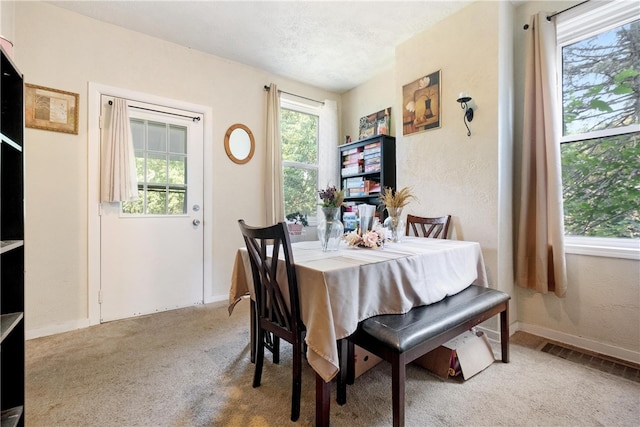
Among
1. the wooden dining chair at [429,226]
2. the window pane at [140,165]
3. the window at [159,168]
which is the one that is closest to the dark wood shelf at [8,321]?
the window at [159,168]

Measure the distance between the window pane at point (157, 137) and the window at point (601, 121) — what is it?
11.6 ft

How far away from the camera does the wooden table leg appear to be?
1.25m

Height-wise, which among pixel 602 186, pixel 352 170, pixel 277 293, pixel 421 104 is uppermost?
pixel 421 104

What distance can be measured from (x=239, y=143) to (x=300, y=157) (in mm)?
879

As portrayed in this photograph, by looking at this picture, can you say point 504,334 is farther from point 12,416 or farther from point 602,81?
point 12,416

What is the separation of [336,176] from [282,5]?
7.01 ft

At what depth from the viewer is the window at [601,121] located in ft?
6.54

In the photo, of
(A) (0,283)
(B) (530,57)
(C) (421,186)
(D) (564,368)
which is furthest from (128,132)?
(D) (564,368)

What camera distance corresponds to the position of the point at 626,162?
6.58 feet

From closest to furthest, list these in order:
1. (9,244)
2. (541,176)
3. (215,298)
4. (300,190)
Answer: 1. (9,244)
2. (541,176)
3. (215,298)
4. (300,190)

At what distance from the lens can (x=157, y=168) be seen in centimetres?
290

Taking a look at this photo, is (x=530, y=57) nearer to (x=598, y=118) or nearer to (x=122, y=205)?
(x=598, y=118)

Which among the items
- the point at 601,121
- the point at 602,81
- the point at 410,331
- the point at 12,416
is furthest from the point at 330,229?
the point at 602,81

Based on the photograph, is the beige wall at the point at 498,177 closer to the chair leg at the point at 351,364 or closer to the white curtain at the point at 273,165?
the chair leg at the point at 351,364
